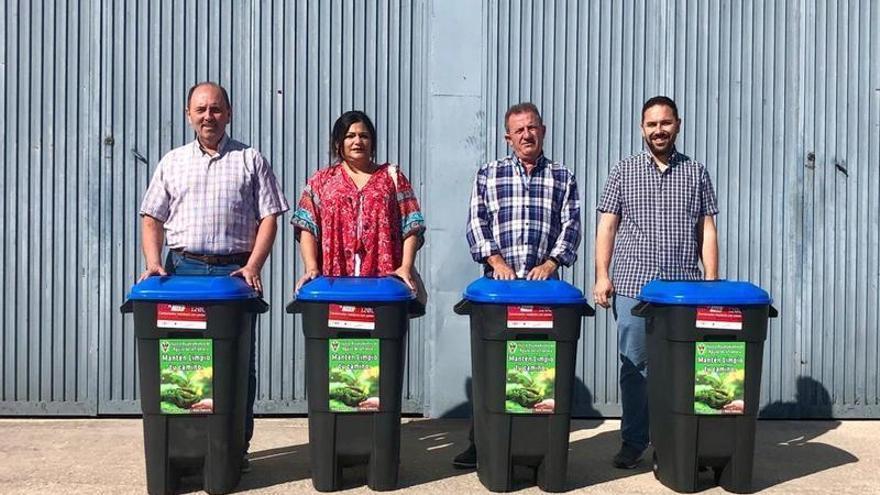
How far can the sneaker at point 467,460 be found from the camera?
4.95 metres

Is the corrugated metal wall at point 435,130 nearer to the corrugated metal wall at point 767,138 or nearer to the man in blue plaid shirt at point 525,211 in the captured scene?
the corrugated metal wall at point 767,138

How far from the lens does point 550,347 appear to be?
14.4 feet

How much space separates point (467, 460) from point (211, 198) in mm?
1936

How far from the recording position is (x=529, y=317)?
172 inches

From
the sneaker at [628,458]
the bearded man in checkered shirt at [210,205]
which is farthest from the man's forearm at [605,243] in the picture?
the bearded man in checkered shirt at [210,205]

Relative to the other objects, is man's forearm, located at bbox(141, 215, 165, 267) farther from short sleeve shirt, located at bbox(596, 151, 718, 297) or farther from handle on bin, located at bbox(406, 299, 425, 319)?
Result: short sleeve shirt, located at bbox(596, 151, 718, 297)

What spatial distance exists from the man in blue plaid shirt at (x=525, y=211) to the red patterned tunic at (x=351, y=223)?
46 centimetres

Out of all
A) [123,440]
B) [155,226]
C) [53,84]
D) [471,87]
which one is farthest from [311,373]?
[53,84]

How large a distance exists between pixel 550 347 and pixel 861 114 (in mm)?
3453

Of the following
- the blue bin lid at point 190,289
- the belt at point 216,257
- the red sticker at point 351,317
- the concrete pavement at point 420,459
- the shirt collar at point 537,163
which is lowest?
the concrete pavement at point 420,459

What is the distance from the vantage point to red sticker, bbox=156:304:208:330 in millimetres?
4242

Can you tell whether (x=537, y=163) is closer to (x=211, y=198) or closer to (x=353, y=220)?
(x=353, y=220)

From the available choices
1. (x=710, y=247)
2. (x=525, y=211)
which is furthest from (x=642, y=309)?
(x=525, y=211)

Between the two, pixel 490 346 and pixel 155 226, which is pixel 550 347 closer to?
pixel 490 346
